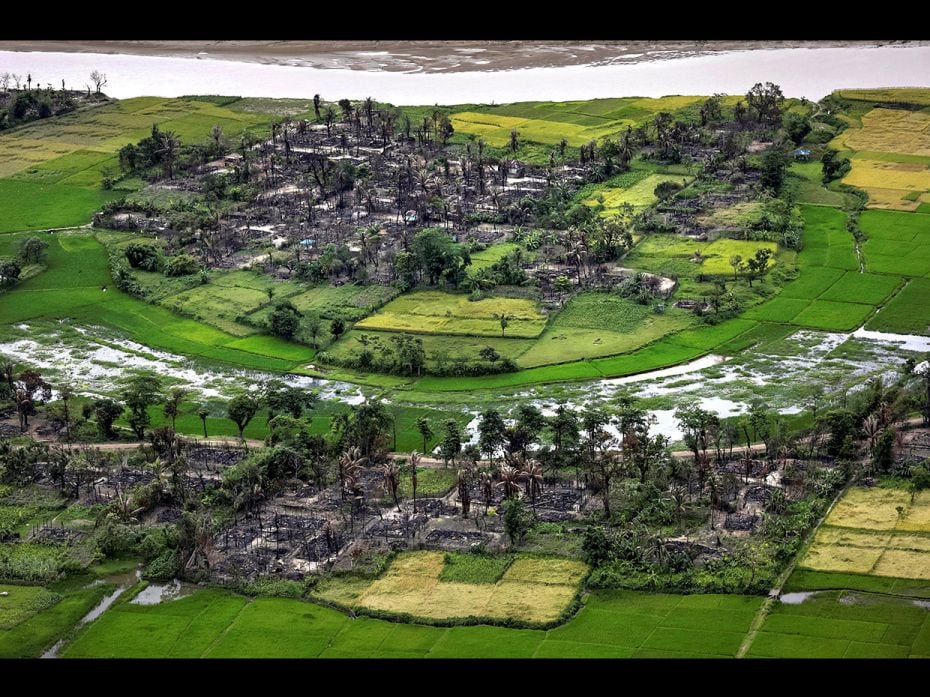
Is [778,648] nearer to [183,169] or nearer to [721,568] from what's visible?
[721,568]

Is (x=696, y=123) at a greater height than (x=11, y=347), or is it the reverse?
(x=696, y=123)

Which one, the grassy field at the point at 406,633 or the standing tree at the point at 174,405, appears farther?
the standing tree at the point at 174,405

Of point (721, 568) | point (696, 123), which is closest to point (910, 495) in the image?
point (721, 568)

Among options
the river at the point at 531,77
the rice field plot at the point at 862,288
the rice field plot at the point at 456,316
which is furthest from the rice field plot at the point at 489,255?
the river at the point at 531,77

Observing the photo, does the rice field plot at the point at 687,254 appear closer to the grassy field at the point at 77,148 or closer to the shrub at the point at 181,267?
the shrub at the point at 181,267

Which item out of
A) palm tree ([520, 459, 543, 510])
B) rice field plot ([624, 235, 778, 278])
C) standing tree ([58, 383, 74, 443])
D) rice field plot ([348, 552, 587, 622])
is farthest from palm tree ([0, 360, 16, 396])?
rice field plot ([624, 235, 778, 278])

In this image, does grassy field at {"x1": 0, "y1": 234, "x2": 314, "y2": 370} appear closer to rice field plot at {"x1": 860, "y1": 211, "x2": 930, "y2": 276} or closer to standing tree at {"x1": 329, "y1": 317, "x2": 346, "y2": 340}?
standing tree at {"x1": 329, "y1": 317, "x2": 346, "y2": 340}
